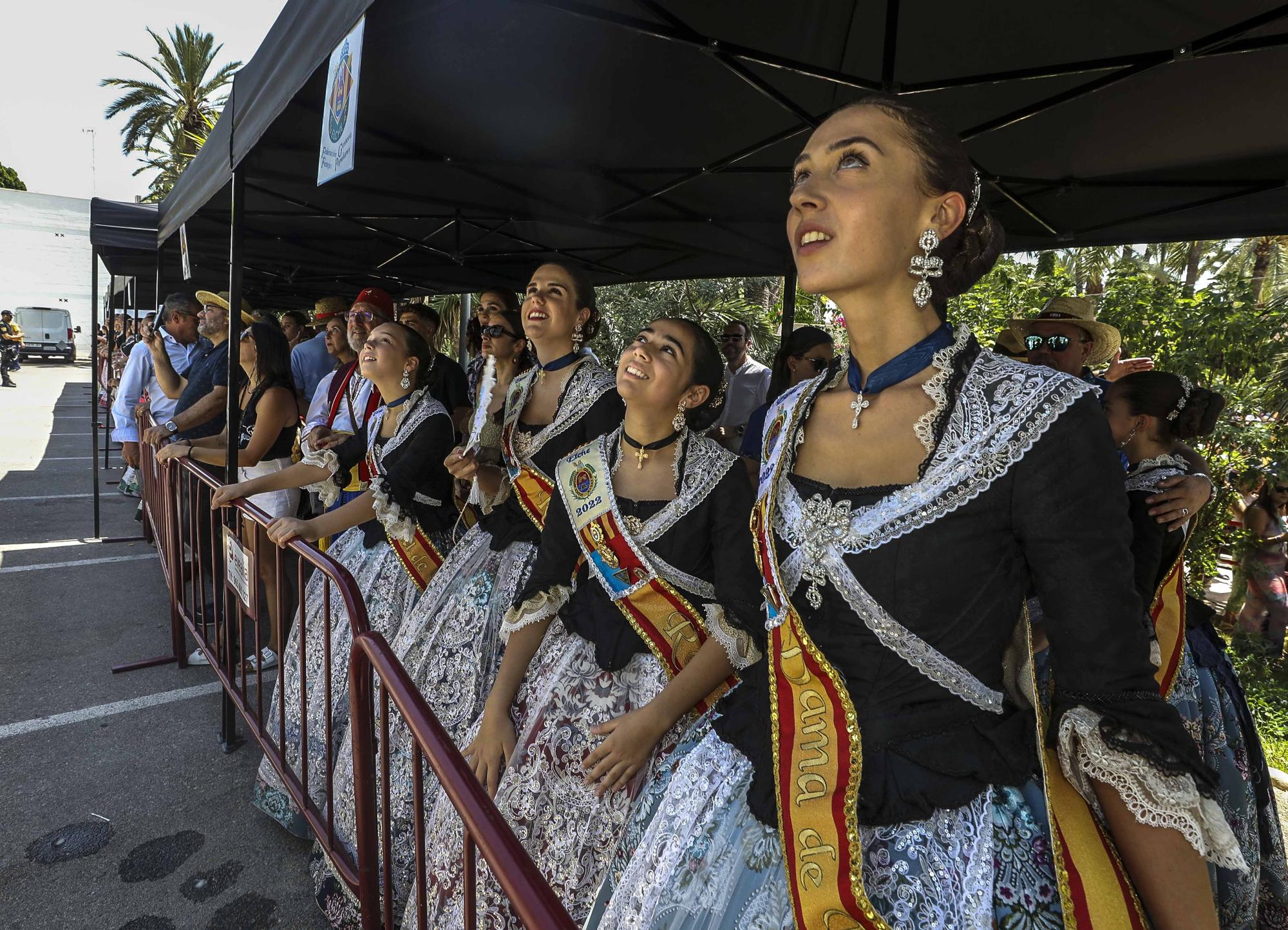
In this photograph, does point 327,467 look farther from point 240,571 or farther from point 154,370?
point 154,370

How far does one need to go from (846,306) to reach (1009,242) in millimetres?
3954

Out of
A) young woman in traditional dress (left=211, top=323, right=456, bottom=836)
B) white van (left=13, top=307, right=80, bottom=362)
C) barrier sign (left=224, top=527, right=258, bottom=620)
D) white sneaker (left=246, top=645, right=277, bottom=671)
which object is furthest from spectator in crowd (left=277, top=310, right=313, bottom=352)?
white van (left=13, top=307, right=80, bottom=362)

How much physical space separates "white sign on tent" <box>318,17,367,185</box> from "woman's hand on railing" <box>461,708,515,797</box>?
167 cm

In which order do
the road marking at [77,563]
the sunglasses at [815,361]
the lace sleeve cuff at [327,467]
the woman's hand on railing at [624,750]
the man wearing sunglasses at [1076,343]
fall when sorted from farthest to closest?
the road marking at [77,563] < the sunglasses at [815,361] < the lace sleeve cuff at [327,467] < the man wearing sunglasses at [1076,343] < the woman's hand on railing at [624,750]

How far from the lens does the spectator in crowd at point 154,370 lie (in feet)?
21.9

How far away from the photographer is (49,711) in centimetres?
384

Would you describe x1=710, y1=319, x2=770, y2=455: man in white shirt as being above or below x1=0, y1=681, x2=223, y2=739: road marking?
above

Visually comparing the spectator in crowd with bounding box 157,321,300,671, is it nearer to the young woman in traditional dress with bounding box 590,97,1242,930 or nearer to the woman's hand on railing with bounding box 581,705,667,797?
the woman's hand on railing with bounding box 581,705,667,797

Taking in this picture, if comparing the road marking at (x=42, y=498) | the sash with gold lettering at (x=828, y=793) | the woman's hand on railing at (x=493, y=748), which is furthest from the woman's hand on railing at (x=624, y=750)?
the road marking at (x=42, y=498)

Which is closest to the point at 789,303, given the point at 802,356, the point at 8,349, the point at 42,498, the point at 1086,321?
the point at 802,356

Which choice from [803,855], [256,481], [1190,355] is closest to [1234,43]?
[803,855]

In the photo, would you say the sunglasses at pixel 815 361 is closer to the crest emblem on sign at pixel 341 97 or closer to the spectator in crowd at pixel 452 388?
the spectator in crowd at pixel 452 388

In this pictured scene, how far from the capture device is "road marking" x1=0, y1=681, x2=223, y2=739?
366cm

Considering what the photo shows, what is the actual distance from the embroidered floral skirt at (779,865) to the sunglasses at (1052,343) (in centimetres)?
248
